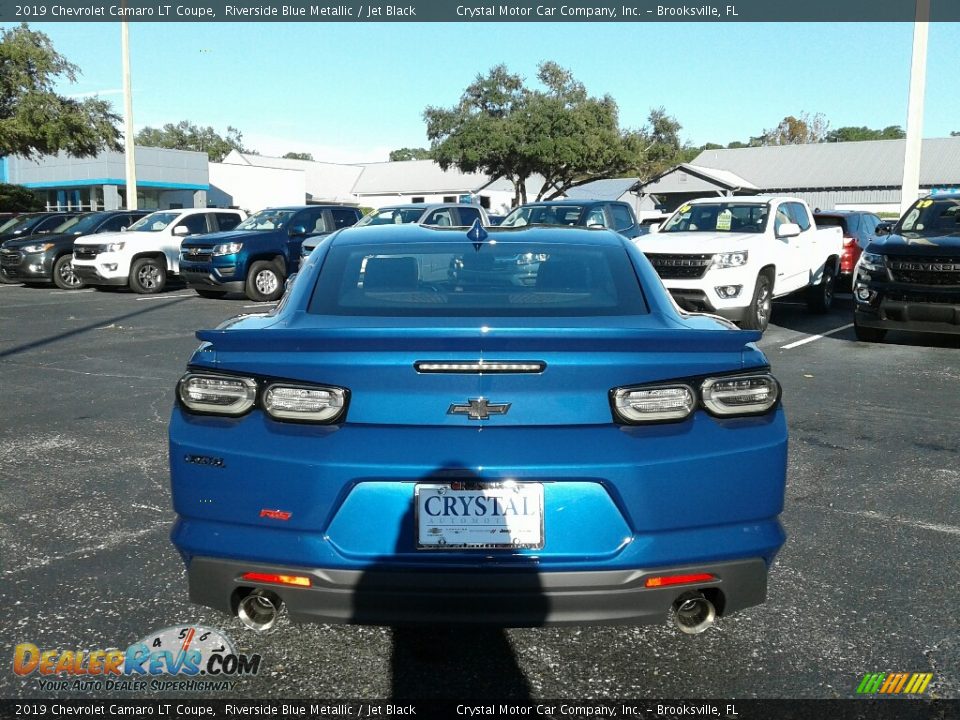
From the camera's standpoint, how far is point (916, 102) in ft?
62.8

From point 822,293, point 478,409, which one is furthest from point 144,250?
point 478,409

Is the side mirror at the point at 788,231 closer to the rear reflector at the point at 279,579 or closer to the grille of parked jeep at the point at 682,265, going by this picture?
the grille of parked jeep at the point at 682,265

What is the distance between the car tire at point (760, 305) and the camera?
11.4 meters

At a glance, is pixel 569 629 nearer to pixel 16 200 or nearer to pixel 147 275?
pixel 147 275

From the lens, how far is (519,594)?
2555 mm

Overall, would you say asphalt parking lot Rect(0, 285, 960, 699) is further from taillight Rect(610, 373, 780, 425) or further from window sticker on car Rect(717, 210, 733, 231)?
window sticker on car Rect(717, 210, 733, 231)

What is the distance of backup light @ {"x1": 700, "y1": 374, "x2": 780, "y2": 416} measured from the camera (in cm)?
274

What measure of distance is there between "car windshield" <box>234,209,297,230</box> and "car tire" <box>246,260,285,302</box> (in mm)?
908

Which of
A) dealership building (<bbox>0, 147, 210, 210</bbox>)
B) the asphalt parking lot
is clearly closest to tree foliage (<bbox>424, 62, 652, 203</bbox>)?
dealership building (<bbox>0, 147, 210, 210</bbox>)

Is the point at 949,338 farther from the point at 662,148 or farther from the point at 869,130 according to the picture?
the point at 869,130

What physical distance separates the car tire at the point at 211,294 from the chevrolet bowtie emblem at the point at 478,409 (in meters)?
14.1

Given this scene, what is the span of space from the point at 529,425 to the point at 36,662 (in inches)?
76.9

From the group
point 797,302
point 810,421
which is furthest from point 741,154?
point 810,421

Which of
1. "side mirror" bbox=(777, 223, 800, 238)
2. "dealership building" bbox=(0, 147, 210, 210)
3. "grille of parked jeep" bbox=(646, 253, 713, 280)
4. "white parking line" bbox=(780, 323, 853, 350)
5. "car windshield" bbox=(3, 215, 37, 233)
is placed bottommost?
"white parking line" bbox=(780, 323, 853, 350)
